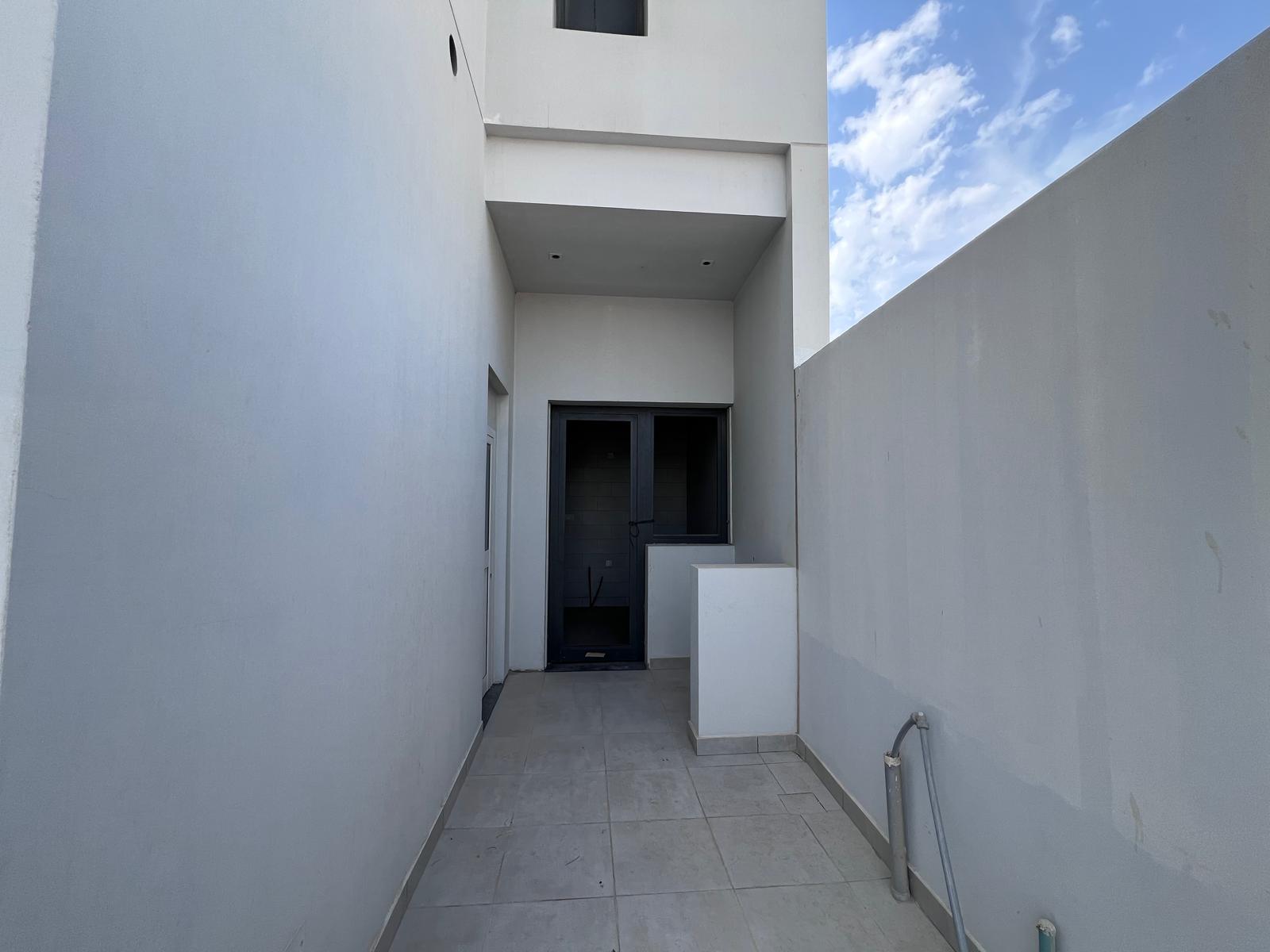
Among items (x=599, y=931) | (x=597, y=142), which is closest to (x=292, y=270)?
(x=599, y=931)

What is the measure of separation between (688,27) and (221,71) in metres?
3.12

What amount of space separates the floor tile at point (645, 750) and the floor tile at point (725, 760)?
59 mm

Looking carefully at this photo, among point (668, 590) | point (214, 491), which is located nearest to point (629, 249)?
point (668, 590)

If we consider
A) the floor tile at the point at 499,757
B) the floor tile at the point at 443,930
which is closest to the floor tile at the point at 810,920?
the floor tile at the point at 443,930

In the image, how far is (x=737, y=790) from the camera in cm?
266

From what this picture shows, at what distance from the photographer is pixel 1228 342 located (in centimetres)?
95

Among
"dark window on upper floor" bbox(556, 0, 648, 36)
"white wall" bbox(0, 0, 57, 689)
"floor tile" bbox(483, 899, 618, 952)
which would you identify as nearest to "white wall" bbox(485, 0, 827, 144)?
"dark window on upper floor" bbox(556, 0, 648, 36)

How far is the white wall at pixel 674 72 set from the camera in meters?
3.02

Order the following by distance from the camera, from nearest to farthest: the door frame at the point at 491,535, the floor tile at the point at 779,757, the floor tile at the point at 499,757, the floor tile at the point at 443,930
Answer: the floor tile at the point at 443,930 → the floor tile at the point at 499,757 → the floor tile at the point at 779,757 → the door frame at the point at 491,535

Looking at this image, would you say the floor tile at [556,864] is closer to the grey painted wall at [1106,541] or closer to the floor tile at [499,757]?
the floor tile at [499,757]

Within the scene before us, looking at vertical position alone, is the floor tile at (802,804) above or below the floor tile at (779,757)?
below

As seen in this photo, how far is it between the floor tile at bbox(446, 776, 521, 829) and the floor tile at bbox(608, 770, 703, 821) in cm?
46

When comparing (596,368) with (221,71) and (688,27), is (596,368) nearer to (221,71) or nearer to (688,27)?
(688,27)

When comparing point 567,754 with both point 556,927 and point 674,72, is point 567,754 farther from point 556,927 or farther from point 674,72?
point 674,72
